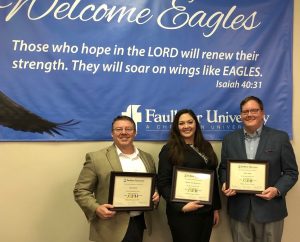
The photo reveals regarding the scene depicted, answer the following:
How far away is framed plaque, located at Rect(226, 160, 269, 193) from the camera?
6.73 feet

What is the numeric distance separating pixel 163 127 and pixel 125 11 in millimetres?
891

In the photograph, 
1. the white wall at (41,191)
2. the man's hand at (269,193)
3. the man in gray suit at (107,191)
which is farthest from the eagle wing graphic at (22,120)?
the man's hand at (269,193)

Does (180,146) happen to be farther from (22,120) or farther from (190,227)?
(22,120)

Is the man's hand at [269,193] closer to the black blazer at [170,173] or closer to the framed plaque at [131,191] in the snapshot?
the black blazer at [170,173]

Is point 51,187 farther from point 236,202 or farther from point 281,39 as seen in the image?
point 281,39

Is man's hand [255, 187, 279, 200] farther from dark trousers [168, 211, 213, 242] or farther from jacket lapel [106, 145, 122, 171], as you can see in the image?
jacket lapel [106, 145, 122, 171]

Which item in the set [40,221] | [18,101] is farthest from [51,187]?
[18,101]

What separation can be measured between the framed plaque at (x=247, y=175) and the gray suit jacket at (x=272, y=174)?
74 mm

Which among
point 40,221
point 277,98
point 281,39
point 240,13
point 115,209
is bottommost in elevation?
point 40,221

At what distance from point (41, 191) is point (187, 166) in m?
1.08

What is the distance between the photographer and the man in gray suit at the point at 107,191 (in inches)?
73.7

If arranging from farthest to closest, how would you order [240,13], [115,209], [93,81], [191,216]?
[240,13] → [93,81] → [191,216] → [115,209]

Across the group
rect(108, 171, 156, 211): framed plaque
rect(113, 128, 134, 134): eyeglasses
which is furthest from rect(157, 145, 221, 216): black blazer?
rect(113, 128, 134, 134): eyeglasses

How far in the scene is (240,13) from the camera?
99.7 inches
